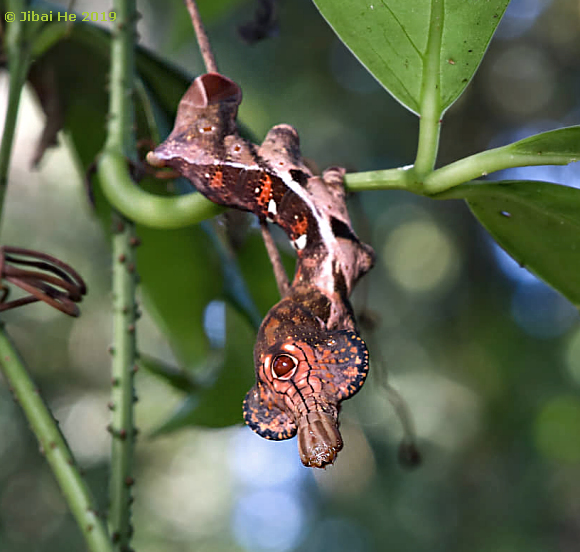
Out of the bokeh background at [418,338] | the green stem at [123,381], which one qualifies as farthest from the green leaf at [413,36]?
the bokeh background at [418,338]

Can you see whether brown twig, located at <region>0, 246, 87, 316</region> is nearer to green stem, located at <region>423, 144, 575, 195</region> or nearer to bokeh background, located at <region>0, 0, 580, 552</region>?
green stem, located at <region>423, 144, 575, 195</region>

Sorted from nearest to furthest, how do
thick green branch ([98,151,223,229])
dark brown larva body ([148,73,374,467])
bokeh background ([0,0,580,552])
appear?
dark brown larva body ([148,73,374,467])
thick green branch ([98,151,223,229])
bokeh background ([0,0,580,552])

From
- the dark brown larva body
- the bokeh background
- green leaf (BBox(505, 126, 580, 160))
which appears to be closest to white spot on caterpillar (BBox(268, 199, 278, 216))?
the dark brown larva body

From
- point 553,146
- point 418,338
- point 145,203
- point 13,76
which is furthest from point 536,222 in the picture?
point 418,338

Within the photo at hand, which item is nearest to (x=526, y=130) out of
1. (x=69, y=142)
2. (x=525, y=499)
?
(x=525, y=499)

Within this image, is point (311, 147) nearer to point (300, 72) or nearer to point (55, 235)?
point (300, 72)

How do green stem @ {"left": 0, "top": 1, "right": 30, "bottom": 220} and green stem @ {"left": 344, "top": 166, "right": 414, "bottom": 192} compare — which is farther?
green stem @ {"left": 0, "top": 1, "right": 30, "bottom": 220}
